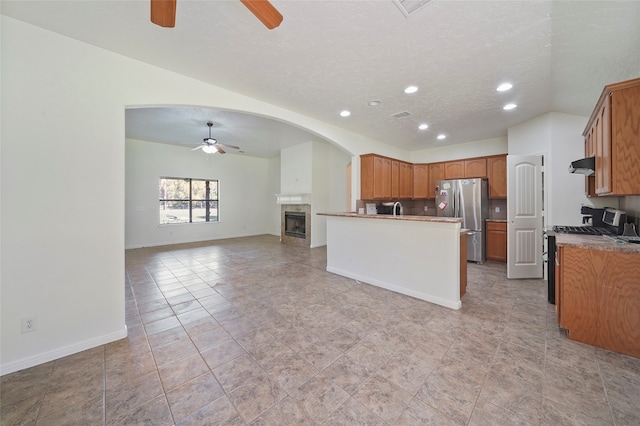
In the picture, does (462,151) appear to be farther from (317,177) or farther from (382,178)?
(317,177)

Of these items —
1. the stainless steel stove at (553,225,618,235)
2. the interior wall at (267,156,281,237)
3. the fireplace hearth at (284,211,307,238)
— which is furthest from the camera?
the interior wall at (267,156,281,237)

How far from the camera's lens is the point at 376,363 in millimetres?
1923

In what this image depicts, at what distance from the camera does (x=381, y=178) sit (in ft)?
17.7

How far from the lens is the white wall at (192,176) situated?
6629 mm

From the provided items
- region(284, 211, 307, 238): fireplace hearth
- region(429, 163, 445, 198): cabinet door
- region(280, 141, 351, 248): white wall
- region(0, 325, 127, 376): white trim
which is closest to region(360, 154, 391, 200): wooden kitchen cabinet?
region(429, 163, 445, 198): cabinet door

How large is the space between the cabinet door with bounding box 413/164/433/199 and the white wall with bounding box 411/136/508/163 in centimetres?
39

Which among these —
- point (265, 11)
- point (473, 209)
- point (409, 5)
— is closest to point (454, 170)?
point (473, 209)

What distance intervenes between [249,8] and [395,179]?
5066mm

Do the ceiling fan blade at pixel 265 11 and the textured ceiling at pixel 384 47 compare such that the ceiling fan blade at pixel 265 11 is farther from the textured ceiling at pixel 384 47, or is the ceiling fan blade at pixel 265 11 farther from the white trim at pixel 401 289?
the white trim at pixel 401 289

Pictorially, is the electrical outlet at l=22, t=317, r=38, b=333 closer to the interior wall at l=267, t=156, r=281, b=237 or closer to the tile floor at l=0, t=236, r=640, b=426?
the tile floor at l=0, t=236, r=640, b=426

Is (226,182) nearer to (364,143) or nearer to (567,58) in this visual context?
(364,143)

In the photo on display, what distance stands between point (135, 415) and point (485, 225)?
19.8 ft

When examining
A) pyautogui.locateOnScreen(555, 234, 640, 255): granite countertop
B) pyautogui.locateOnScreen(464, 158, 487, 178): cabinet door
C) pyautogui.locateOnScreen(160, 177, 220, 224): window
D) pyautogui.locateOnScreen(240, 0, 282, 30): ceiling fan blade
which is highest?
pyautogui.locateOnScreen(240, 0, 282, 30): ceiling fan blade

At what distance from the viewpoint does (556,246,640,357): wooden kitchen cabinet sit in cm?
197
